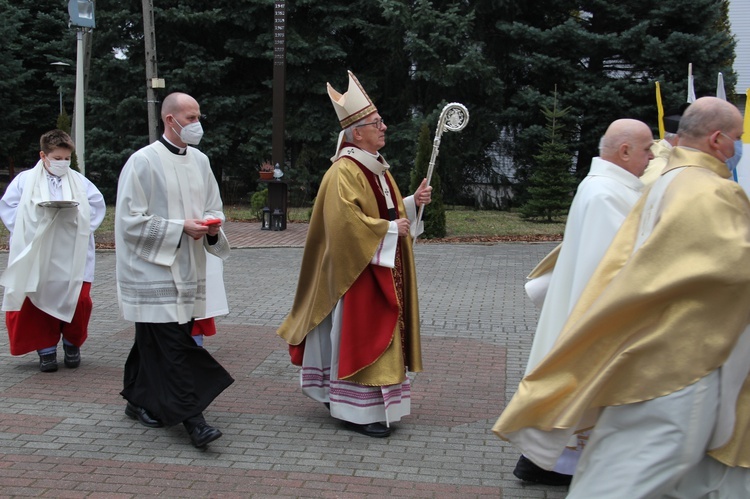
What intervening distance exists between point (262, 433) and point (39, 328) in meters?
2.51

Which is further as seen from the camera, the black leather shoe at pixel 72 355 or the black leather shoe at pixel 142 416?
the black leather shoe at pixel 72 355

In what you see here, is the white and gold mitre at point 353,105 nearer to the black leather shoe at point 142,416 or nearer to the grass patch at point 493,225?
the black leather shoe at point 142,416

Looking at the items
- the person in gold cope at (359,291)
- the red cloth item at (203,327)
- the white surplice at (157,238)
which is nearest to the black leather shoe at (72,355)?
the red cloth item at (203,327)

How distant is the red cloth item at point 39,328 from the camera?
6582 millimetres

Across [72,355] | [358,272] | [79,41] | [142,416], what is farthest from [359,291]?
[79,41]

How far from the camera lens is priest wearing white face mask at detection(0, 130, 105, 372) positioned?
6.57m

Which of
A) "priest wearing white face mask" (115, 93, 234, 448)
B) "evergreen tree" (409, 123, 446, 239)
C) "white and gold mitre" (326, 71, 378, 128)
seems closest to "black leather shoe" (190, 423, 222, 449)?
"priest wearing white face mask" (115, 93, 234, 448)

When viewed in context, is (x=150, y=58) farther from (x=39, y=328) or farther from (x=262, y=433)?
(x=262, y=433)

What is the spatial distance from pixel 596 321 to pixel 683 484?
78 cm

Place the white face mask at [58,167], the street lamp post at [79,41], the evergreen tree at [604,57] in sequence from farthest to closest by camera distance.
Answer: the evergreen tree at [604,57], the street lamp post at [79,41], the white face mask at [58,167]

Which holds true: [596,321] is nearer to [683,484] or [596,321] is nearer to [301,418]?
[683,484]

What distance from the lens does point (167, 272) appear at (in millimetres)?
5035

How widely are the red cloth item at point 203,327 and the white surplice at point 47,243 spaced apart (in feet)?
3.30

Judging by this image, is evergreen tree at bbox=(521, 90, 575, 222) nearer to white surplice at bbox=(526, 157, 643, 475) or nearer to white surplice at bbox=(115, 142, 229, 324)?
white surplice at bbox=(115, 142, 229, 324)
